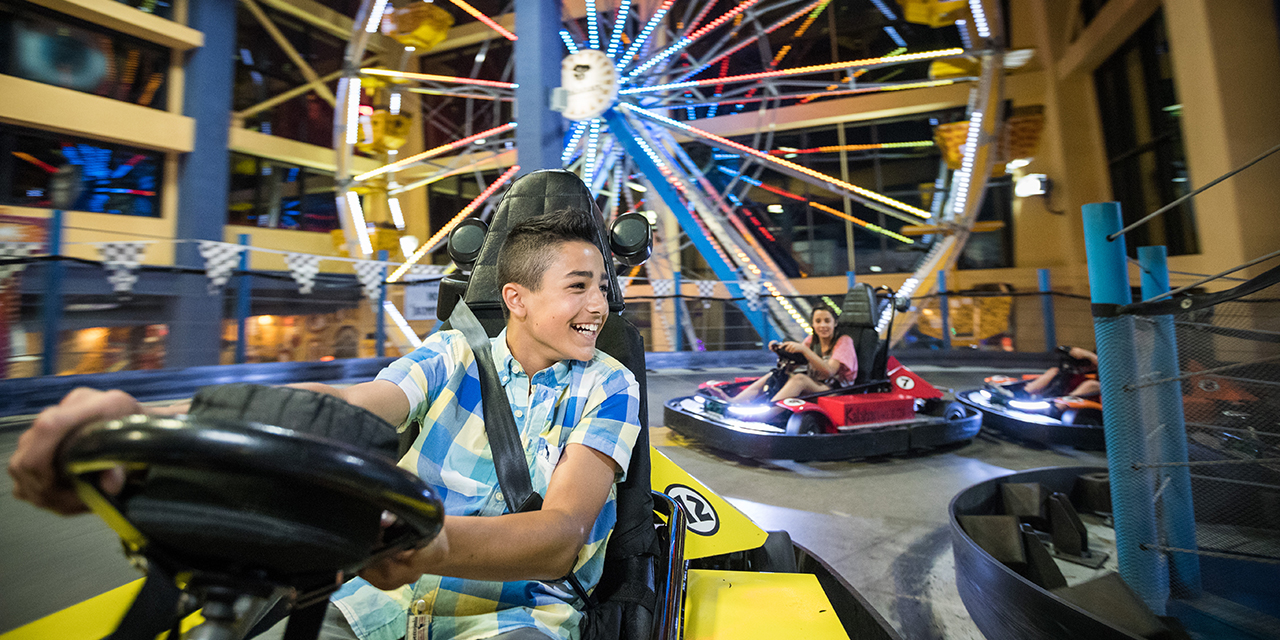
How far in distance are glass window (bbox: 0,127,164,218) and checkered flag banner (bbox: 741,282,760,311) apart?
30.5ft

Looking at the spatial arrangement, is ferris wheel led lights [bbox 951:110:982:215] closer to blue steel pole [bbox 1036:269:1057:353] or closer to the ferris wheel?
the ferris wheel

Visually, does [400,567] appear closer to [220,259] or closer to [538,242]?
[538,242]

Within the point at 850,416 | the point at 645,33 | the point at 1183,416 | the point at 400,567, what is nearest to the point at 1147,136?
the point at 645,33

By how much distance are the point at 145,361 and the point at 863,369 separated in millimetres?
6110

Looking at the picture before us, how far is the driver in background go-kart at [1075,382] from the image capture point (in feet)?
11.9

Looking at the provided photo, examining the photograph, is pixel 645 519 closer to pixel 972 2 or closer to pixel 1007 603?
pixel 1007 603

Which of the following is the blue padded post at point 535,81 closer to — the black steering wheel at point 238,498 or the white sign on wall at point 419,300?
the white sign on wall at point 419,300

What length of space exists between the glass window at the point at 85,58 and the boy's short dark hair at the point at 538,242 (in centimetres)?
844

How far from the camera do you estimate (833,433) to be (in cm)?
314

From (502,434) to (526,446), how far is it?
0.20 ft

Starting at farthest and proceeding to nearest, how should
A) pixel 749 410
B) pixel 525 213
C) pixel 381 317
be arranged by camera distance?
pixel 381 317 → pixel 749 410 → pixel 525 213

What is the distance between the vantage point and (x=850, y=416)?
3.22 metres

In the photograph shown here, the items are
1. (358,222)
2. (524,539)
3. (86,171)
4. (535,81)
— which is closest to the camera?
(524,539)

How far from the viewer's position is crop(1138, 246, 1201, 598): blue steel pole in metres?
1.56
